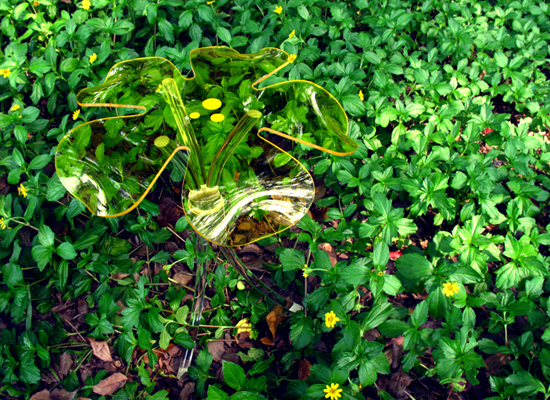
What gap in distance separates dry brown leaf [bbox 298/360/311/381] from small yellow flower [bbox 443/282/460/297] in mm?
642

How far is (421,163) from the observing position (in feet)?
6.10

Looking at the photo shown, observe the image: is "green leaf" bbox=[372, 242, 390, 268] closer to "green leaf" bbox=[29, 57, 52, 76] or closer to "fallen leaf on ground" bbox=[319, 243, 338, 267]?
"fallen leaf on ground" bbox=[319, 243, 338, 267]

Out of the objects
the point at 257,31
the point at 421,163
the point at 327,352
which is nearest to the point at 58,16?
the point at 257,31

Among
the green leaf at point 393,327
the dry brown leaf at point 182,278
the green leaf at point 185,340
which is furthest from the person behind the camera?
the dry brown leaf at point 182,278

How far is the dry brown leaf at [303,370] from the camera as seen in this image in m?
1.54

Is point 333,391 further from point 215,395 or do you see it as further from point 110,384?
point 110,384

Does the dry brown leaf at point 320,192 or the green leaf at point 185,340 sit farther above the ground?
the dry brown leaf at point 320,192

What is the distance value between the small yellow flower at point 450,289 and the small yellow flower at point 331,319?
0.45m

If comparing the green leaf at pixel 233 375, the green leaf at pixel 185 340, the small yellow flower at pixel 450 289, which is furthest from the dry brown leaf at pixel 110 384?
the small yellow flower at pixel 450 289

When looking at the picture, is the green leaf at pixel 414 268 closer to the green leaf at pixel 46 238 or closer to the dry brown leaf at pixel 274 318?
the dry brown leaf at pixel 274 318

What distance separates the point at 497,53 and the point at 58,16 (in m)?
2.92

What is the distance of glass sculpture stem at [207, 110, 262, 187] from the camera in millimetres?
885

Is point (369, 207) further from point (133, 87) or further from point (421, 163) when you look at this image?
point (133, 87)

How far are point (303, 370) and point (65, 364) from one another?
3.42 feet
